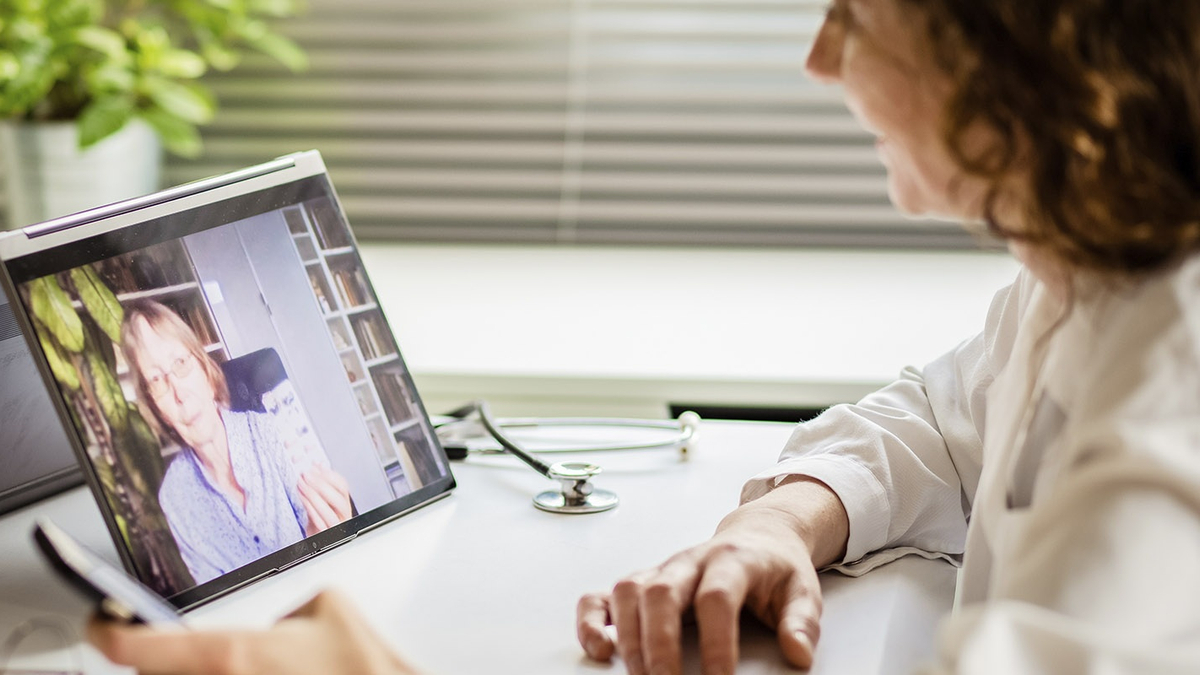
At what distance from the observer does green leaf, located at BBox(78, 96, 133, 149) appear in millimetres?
1583

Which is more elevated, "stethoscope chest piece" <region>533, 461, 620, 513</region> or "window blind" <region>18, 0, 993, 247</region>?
"window blind" <region>18, 0, 993, 247</region>

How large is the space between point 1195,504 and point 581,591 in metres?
0.39

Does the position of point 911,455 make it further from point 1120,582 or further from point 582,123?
point 582,123

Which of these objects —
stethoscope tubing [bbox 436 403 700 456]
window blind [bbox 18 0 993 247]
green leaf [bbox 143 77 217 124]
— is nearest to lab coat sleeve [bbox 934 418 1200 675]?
stethoscope tubing [bbox 436 403 700 456]

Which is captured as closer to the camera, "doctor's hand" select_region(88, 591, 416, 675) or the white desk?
"doctor's hand" select_region(88, 591, 416, 675)

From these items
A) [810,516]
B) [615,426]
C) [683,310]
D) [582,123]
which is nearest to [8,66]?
[582,123]

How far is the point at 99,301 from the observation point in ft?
2.16

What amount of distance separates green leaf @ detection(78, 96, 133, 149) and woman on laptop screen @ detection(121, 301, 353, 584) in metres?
1.02

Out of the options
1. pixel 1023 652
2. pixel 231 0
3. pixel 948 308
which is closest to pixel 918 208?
pixel 1023 652

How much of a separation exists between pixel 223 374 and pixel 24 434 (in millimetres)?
191

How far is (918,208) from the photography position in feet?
1.90

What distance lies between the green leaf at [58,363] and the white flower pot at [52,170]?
1092 millimetres

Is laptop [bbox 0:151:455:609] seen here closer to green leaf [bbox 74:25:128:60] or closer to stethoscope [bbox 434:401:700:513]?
stethoscope [bbox 434:401:700:513]

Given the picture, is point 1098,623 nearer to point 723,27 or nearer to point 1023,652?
point 1023,652
